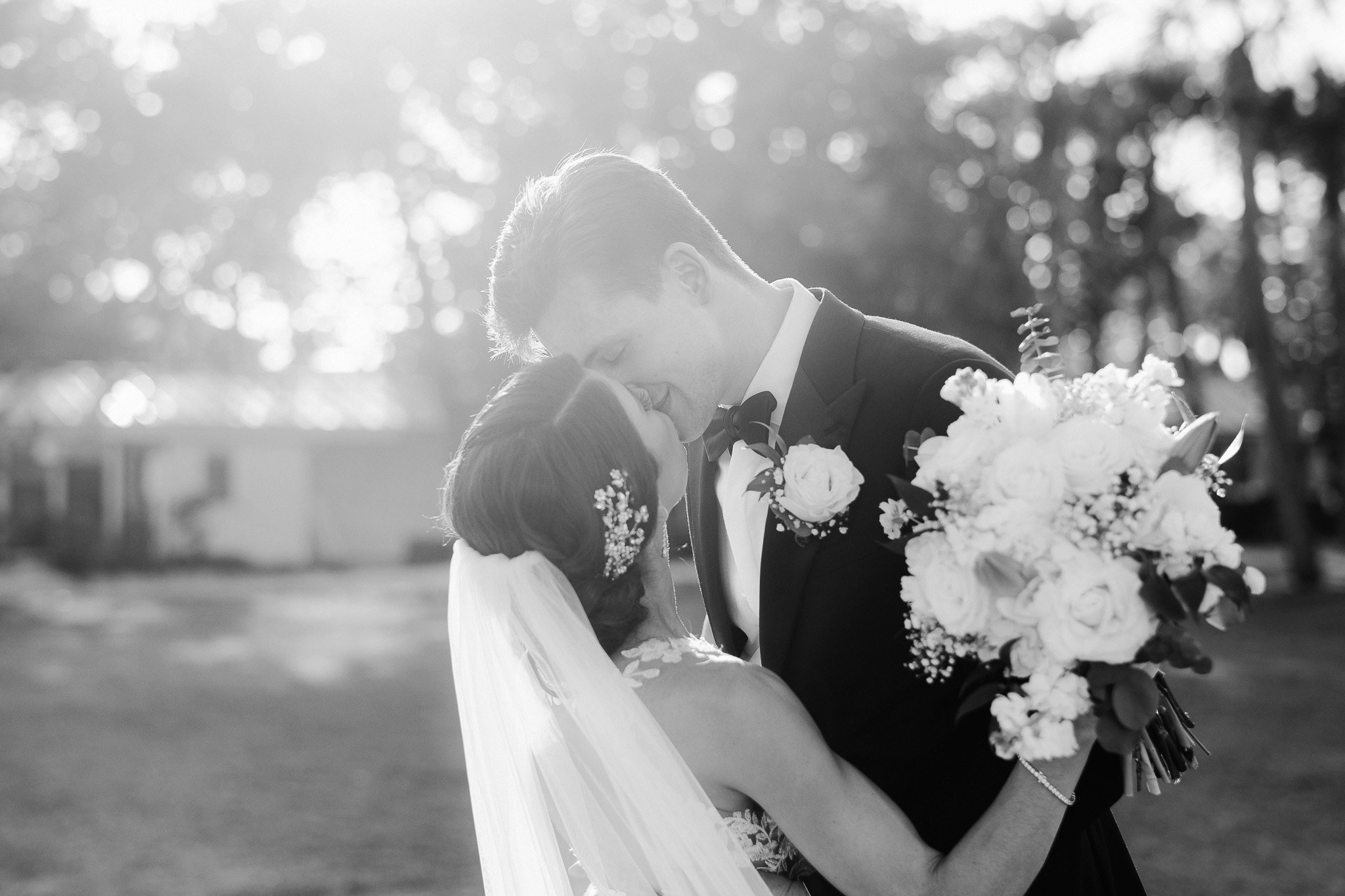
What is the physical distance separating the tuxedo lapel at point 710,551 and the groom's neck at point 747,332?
203 millimetres

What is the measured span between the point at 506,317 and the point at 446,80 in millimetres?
15975

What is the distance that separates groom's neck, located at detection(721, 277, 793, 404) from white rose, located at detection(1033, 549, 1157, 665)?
124 cm

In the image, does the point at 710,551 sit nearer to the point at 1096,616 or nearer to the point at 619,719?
the point at 619,719

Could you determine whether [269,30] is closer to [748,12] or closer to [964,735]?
[748,12]

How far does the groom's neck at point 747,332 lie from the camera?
3.34 metres

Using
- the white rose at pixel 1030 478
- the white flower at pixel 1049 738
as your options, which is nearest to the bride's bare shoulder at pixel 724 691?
the white flower at pixel 1049 738

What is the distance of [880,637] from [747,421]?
62cm

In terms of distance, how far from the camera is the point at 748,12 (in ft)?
58.5

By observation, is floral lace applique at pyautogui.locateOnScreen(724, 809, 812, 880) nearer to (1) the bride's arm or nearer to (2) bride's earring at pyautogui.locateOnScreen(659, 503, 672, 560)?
(1) the bride's arm

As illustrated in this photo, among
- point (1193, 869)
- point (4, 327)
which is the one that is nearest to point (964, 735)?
point (1193, 869)

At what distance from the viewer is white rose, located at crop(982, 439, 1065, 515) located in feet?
7.60

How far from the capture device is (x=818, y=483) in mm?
2707

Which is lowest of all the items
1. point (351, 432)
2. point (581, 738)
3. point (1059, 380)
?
point (351, 432)

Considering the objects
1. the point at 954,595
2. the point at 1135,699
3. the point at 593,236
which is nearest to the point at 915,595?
the point at 954,595
